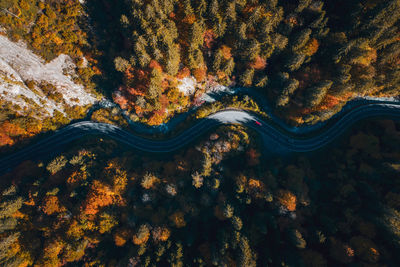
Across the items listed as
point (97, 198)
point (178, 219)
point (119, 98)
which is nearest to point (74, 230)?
point (97, 198)

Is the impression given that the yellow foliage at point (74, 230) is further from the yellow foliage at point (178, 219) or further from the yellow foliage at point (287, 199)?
the yellow foliage at point (287, 199)

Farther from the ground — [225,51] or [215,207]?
[225,51]

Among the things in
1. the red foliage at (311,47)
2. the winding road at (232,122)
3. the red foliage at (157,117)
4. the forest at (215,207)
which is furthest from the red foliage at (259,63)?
the red foliage at (157,117)

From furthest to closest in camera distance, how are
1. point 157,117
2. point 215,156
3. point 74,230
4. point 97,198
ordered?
point 157,117, point 215,156, point 97,198, point 74,230

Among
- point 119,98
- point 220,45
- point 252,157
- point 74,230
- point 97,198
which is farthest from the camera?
point 252,157

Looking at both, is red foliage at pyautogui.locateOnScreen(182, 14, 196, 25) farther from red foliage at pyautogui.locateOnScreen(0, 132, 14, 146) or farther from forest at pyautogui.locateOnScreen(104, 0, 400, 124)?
red foliage at pyautogui.locateOnScreen(0, 132, 14, 146)

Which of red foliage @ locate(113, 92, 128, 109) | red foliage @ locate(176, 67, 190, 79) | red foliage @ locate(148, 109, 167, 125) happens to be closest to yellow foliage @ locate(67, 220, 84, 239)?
red foliage @ locate(148, 109, 167, 125)

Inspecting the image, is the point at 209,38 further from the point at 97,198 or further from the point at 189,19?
the point at 97,198
